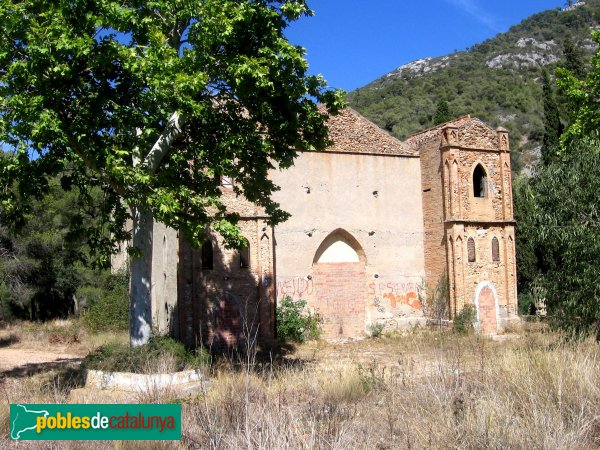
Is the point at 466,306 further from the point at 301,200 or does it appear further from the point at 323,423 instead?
the point at 323,423

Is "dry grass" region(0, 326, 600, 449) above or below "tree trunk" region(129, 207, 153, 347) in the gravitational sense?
below

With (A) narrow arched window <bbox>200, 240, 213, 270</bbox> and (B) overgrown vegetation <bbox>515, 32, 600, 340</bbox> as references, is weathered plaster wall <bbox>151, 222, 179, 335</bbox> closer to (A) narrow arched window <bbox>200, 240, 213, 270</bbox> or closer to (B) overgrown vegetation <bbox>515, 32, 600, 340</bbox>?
(A) narrow arched window <bbox>200, 240, 213, 270</bbox>

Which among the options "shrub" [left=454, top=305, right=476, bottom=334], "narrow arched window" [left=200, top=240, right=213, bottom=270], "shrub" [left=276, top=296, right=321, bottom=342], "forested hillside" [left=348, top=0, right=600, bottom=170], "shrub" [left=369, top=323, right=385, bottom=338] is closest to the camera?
"narrow arched window" [left=200, top=240, right=213, bottom=270]

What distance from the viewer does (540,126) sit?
175 ft

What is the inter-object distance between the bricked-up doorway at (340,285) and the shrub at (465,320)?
3414 mm

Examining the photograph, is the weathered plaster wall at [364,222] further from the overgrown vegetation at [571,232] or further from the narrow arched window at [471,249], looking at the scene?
the overgrown vegetation at [571,232]

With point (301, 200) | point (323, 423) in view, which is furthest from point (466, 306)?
A: point (323, 423)

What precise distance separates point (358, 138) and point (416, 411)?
16952 mm


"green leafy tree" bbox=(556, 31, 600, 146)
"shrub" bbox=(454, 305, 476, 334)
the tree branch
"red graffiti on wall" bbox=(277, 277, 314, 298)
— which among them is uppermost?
"green leafy tree" bbox=(556, 31, 600, 146)

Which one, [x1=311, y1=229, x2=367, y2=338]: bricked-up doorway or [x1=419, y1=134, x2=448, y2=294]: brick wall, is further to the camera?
[x1=419, y1=134, x2=448, y2=294]: brick wall

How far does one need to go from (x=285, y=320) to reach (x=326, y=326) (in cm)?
209

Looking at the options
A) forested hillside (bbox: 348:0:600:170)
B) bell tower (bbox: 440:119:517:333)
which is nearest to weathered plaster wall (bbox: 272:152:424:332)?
bell tower (bbox: 440:119:517:333)

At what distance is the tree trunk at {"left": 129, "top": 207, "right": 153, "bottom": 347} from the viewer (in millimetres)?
11827

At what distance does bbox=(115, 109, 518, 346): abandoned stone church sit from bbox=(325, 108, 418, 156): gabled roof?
0.04 m
